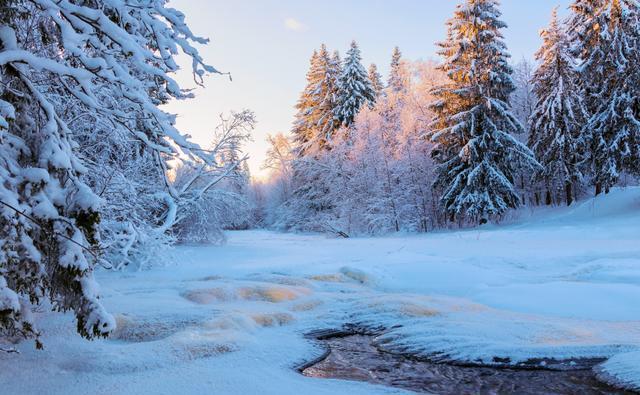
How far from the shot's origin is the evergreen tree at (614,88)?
63.8 feet

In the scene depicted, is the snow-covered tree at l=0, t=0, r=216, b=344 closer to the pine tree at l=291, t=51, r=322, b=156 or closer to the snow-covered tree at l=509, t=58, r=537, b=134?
the pine tree at l=291, t=51, r=322, b=156

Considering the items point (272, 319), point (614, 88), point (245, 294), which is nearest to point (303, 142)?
point (614, 88)

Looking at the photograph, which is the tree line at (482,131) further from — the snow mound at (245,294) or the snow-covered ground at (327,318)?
the snow mound at (245,294)

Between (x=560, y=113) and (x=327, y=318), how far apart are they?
73.5 ft

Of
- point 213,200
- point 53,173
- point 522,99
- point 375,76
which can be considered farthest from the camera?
point 375,76

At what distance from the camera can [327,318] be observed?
5770 millimetres

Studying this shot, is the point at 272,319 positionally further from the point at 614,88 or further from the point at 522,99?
the point at 522,99

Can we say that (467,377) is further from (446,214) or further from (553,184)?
(553,184)

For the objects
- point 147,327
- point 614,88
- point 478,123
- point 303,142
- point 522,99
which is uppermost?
point 522,99

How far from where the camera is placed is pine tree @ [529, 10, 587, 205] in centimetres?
2334

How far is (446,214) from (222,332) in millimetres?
20711

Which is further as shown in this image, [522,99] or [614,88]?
[522,99]

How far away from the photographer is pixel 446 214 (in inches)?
933

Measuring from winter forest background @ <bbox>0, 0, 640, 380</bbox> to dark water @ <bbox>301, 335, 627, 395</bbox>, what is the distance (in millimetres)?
2178
